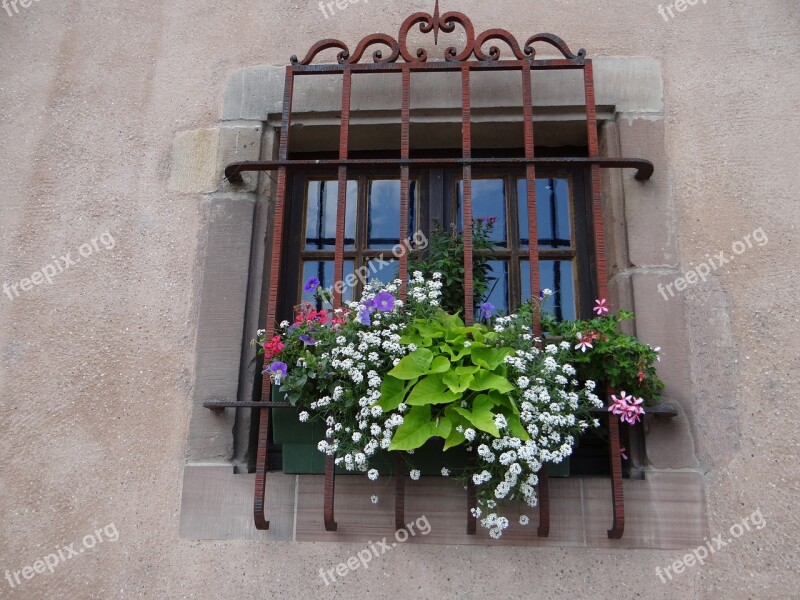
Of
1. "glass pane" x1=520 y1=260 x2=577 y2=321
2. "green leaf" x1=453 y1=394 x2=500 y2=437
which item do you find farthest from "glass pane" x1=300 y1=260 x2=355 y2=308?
"green leaf" x1=453 y1=394 x2=500 y2=437

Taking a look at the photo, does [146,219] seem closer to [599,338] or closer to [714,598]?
[599,338]

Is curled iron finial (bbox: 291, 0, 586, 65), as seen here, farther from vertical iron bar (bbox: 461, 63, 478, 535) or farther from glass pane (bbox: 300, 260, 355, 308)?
glass pane (bbox: 300, 260, 355, 308)

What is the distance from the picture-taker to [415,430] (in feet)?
6.54

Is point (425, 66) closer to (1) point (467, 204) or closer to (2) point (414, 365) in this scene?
(1) point (467, 204)

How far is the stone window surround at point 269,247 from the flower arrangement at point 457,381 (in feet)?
0.70

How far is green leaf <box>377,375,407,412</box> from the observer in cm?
205

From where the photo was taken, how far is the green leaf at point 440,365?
79.0 inches

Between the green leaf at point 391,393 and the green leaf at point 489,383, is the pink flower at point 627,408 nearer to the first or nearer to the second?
the green leaf at point 489,383

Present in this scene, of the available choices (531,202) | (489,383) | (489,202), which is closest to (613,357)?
(489,383)

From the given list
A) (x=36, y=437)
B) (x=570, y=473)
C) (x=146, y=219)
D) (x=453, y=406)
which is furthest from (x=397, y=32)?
(x=36, y=437)

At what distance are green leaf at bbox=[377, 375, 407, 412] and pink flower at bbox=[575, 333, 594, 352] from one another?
573mm

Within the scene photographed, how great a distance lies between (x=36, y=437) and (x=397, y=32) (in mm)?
2035

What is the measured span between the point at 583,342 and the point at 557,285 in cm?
51

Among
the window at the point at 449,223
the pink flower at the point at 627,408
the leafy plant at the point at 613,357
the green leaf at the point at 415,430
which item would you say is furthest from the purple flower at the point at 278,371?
the pink flower at the point at 627,408
